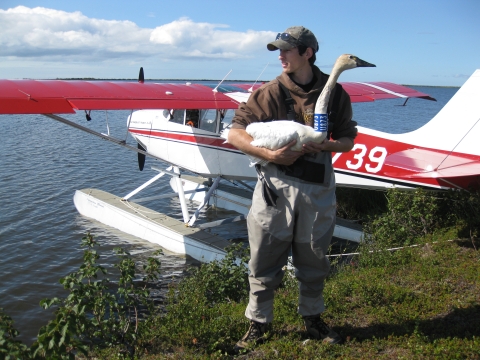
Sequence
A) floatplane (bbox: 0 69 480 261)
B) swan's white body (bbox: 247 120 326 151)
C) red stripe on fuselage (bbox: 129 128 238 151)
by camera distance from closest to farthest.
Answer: swan's white body (bbox: 247 120 326 151)
floatplane (bbox: 0 69 480 261)
red stripe on fuselage (bbox: 129 128 238 151)

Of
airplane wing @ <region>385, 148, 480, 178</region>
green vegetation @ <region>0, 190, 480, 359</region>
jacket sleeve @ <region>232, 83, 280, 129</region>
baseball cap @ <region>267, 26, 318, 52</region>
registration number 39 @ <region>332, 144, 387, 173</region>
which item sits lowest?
green vegetation @ <region>0, 190, 480, 359</region>

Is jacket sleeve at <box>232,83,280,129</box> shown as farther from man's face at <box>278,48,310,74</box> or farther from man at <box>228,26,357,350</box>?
man's face at <box>278,48,310,74</box>

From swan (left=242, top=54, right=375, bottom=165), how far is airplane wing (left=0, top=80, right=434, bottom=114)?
14.6 ft

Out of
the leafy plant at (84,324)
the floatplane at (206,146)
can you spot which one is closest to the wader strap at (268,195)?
the leafy plant at (84,324)

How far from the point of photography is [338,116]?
2828 mm

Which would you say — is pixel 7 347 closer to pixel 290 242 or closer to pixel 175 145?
pixel 290 242

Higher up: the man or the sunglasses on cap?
the sunglasses on cap

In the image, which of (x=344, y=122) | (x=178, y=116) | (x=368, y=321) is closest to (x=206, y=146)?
(x=178, y=116)

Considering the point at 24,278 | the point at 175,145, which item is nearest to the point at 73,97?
the point at 175,145

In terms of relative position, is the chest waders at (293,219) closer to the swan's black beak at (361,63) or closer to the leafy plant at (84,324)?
the swan's black beak at (361,63)

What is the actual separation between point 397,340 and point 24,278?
556 centimetres

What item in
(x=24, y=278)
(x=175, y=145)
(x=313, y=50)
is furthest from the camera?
(x=175, y=145)

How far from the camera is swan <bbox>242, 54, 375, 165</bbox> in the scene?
2.52 metres

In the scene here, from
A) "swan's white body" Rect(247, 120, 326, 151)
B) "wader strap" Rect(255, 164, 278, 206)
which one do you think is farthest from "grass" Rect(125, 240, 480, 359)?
"swan's white body" Rect(247, 120, 326, 151)
